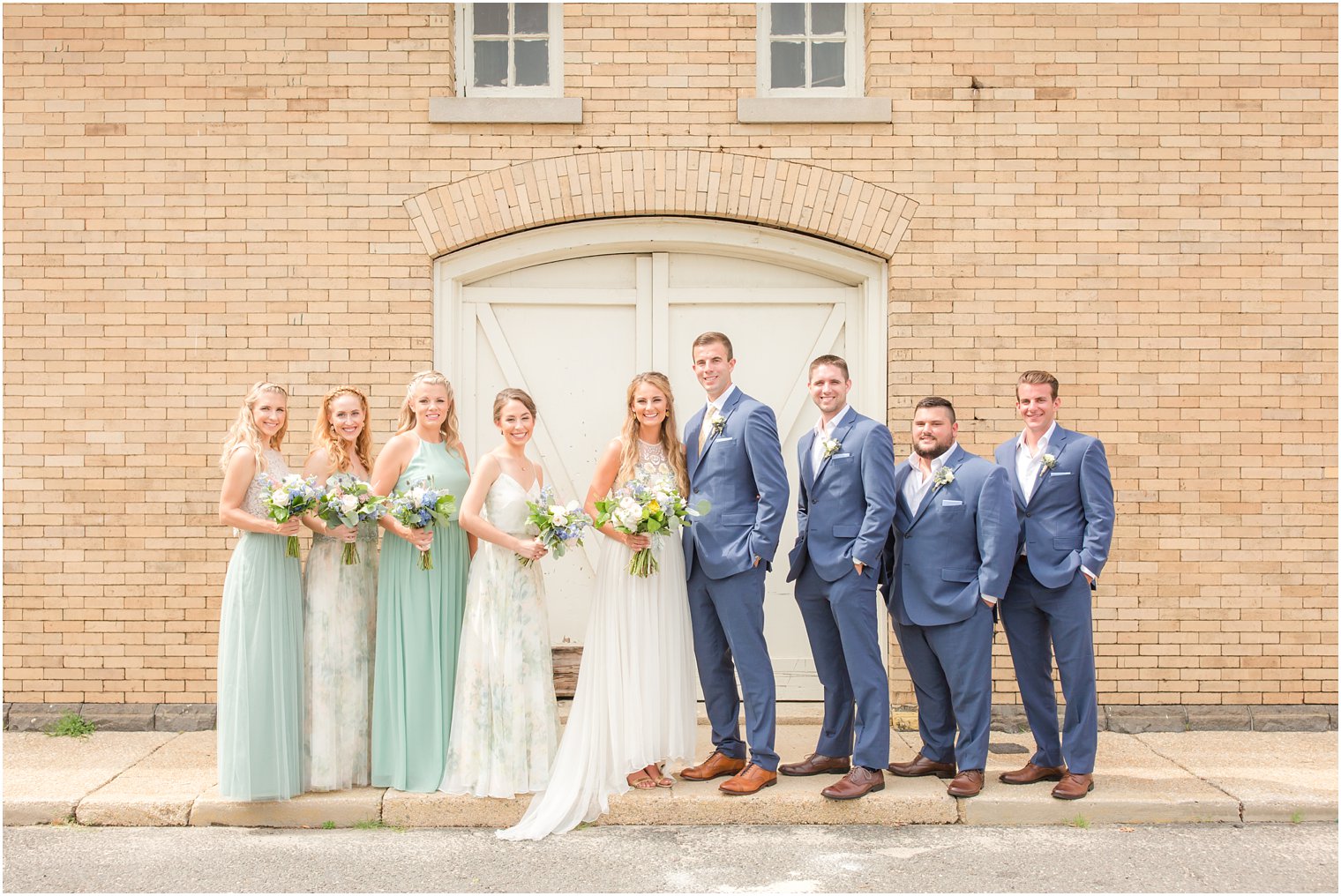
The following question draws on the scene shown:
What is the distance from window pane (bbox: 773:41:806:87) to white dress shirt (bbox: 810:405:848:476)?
2933 mm

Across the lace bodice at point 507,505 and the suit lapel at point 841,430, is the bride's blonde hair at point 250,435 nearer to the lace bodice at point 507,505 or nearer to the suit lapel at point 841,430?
the lace bodice at point 507,505

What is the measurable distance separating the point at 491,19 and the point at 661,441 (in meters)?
3.65

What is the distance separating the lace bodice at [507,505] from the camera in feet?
19.0

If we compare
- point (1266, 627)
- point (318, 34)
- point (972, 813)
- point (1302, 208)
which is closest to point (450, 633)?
point (972, 813)

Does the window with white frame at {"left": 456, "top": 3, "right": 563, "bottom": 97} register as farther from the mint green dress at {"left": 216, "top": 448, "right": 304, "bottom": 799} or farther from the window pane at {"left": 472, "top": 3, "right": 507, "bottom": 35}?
the mint green dress at {"left": 216, "top": 448, "right": 304, "bottom": 799}

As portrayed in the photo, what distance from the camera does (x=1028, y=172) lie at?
24.7 ft

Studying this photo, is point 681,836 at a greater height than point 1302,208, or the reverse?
point 1302,208

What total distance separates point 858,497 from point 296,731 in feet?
9.97

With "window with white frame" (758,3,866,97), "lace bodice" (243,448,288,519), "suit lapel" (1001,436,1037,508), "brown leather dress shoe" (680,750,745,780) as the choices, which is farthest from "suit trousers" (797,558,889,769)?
"window with white frame" (758,3,866,97)

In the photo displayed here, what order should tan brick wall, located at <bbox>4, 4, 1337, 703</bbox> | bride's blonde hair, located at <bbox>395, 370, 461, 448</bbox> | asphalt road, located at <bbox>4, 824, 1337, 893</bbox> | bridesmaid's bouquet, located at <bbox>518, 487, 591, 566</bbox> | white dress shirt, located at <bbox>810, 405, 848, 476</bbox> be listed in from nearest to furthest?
asphalt road, located at <bbox>4, 824, 1337, 893</bbox> → bridesmaid's bouquet, located at <bbox>518, 487, 591, 566</bbox> → white dress shirt, located at <bbox>810, 405, 848, 476</bbox> → bride's blonde hair, located at <bbox>395, 370, 461, 448</bbox> → tan brick wall, located at <bbox>4, 4, 1337, 703</bbox>

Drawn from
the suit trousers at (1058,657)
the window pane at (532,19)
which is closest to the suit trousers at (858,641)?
the suit trousers at (1058,657)

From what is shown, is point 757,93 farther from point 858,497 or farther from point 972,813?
point 972,813

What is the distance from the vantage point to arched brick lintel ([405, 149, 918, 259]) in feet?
24.6

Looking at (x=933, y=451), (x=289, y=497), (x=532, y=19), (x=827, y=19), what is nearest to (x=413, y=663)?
(x=289, y=497)
